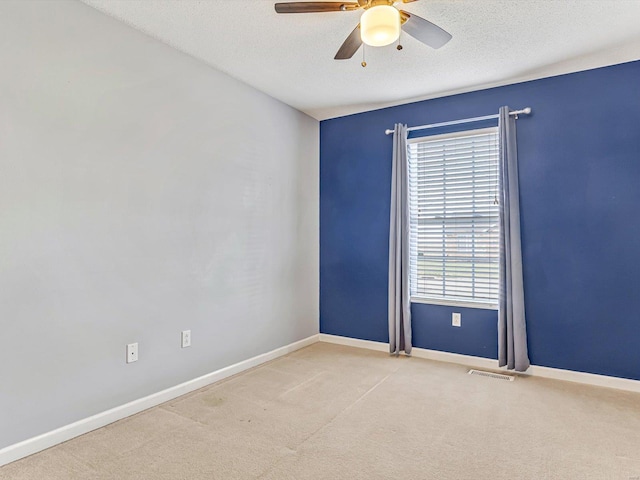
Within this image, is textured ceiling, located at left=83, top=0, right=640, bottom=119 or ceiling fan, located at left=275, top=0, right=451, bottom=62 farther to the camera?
textured ceiling, located at left=83, top=0, right=640, bottom=119

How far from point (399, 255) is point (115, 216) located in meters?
2.43

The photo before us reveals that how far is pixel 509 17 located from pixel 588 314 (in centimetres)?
224

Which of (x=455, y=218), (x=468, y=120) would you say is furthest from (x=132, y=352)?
(x=468, y=120)

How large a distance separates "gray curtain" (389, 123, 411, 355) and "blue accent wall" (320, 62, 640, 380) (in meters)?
0.14

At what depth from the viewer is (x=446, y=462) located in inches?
76.7

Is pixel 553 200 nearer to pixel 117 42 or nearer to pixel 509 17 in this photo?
pixel 509 17

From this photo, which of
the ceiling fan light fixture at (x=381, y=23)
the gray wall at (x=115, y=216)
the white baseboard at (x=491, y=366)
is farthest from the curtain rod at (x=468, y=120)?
the white baseboard at (x=491, y=366)

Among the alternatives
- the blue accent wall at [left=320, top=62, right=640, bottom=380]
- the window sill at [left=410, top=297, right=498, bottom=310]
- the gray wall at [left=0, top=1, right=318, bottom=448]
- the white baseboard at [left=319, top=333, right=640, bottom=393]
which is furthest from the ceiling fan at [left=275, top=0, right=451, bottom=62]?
the white baseboard at [left=319, top=333, right=640, bottom=393]

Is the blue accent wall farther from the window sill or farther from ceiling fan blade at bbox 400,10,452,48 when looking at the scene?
ceiling fan blade at bbox 400,10,452,48

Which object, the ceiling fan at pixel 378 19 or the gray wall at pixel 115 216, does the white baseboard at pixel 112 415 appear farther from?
the ceiling fan at pixel 378 19

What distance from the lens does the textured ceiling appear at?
→ 2256 mm

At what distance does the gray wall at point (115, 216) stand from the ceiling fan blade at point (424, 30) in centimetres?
164

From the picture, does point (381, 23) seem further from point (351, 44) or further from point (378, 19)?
point (351, 44)

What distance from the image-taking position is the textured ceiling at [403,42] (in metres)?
2.26
